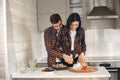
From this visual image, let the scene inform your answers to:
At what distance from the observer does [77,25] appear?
2.49 metres

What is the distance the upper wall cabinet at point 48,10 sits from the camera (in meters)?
3.62

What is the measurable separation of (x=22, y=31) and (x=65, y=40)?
1.84 ft

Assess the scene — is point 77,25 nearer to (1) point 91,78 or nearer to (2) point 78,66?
(2) point 78,66

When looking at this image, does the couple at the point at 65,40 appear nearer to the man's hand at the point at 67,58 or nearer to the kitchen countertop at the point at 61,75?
the man's hand at the point at 67,58

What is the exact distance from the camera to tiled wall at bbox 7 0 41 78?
2.33m

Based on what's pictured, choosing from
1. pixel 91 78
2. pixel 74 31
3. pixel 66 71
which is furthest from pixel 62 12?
pixel 91 78

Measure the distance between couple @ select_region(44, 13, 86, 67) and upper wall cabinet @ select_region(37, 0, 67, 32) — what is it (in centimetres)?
107

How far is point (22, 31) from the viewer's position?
9.09ft

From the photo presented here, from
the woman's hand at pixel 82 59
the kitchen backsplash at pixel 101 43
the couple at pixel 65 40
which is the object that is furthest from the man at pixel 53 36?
the kitchen backsplash at pixel 101 43

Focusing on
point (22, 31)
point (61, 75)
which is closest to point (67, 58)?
point (61, 75)

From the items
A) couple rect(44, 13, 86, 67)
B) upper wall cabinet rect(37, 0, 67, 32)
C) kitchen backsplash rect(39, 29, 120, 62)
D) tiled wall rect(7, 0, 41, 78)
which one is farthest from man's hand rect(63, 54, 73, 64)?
kitchen backsplash rect(39, 29, 120, 62)

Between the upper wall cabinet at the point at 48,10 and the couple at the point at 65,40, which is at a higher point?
the upper wall cabinet at the point at 48,10

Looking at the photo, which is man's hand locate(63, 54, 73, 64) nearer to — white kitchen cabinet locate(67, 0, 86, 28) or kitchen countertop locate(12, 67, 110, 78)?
kitchen countertop locate(12, 67, 110, 78)

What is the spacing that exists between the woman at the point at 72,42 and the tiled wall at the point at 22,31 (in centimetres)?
46
